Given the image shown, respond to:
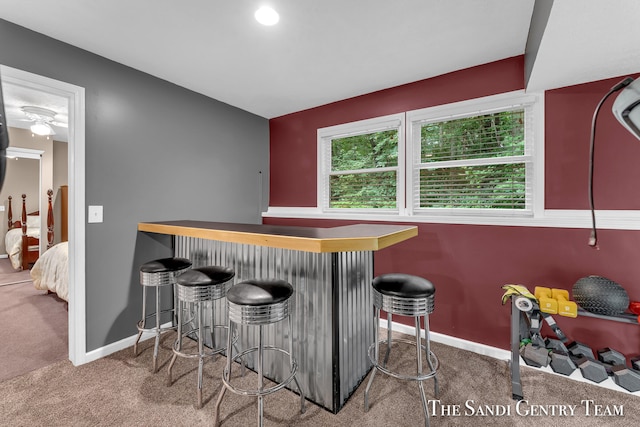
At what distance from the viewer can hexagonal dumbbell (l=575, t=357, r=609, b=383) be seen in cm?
192

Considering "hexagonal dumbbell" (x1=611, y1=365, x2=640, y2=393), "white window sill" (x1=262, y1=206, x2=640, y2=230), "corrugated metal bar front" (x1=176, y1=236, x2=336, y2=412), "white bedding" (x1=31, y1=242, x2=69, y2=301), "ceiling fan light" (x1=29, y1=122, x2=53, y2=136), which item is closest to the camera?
"corrugated metal bar front" (x1=176, y1=236, x2=336, y2=412)

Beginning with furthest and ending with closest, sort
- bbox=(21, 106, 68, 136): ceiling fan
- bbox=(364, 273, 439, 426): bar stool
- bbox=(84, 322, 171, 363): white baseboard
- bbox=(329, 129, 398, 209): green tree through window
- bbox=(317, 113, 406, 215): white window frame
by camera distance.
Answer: bbox=(21, 106, 68, 136): ceiling fan
bbox=(329, 129, 398, 209): green tree through window
bbox=(317, 113, 406, 215): white window frame
bbox=(84, 322, 171, 363): white baseboard
bbox=(364, 273, 439, 426): bar stool

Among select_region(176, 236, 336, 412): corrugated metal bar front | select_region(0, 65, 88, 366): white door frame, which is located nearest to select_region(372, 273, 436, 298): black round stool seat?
select_region(176, 236, 336, 412): corrugated metal bar front

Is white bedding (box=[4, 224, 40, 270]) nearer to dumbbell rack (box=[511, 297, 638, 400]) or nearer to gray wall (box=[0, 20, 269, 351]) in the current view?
gray wall (box=[0, 20, 269, 351])

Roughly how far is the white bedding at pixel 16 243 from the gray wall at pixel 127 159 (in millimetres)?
4129

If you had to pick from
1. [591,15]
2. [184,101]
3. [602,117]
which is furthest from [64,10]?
[602,117]

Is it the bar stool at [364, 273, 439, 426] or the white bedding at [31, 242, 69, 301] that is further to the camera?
the white bedding at [31, 242, 69, 301]

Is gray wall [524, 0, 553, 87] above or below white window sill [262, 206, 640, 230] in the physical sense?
above

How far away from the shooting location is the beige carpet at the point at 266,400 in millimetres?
1694

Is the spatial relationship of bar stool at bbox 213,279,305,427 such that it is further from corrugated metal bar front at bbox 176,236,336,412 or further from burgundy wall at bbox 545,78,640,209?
burgundy wall at bbox 545,78,640,209

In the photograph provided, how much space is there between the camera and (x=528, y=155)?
91.4 inches

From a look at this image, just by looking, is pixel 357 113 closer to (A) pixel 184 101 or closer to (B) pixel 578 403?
(A) pixel 184 101

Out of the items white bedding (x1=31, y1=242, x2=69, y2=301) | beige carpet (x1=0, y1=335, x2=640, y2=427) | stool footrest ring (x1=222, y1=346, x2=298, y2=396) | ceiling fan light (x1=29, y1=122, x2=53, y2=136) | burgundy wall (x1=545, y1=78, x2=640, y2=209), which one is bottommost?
beige carpet (x1=0, y1=335, x2=640, y2=427)

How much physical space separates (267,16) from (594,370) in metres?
3.19
